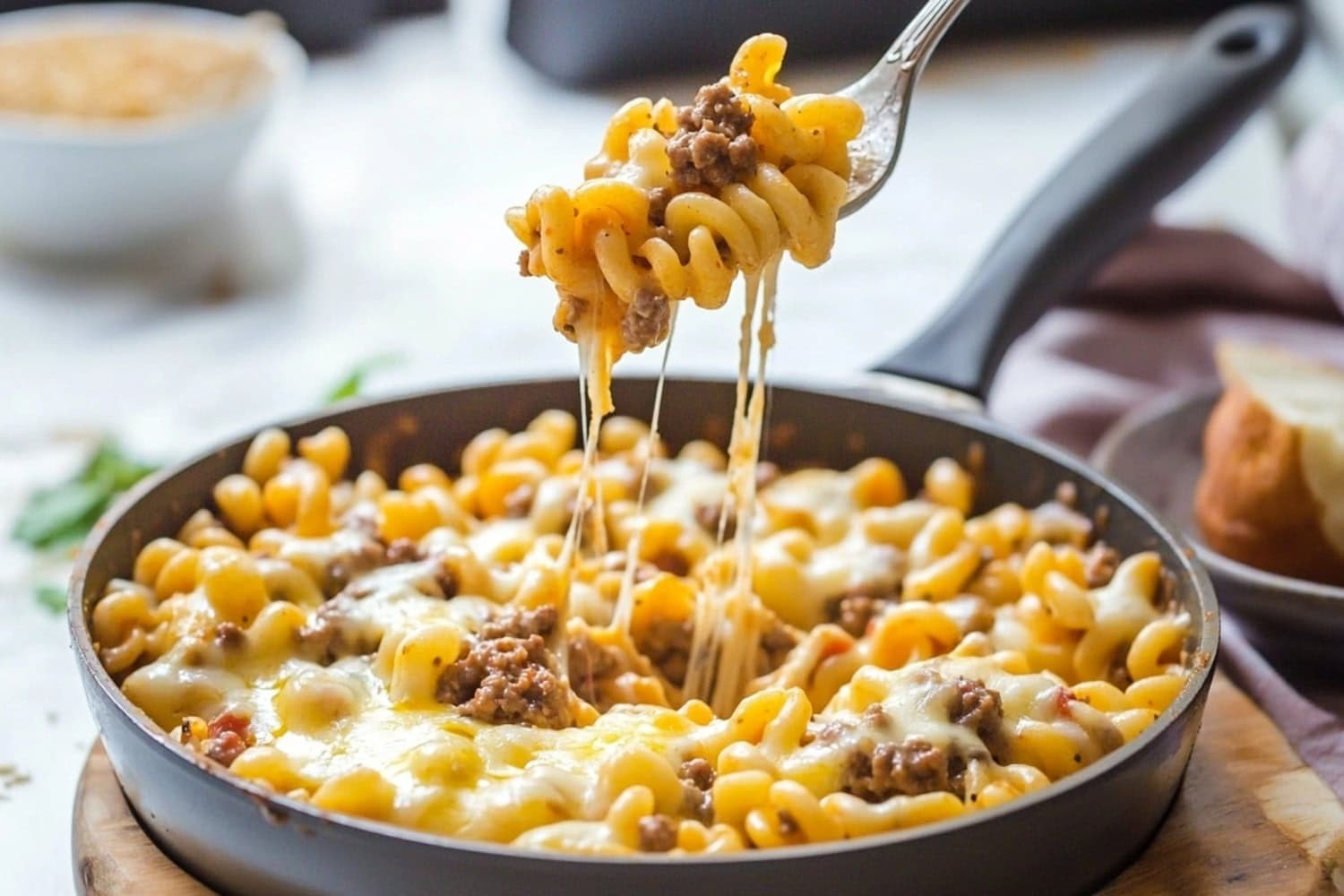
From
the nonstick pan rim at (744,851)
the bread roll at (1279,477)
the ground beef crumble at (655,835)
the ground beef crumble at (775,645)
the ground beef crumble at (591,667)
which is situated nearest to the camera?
the nonstick pan rim at (744,851)

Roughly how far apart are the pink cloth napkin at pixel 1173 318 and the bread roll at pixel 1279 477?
378 millimetres

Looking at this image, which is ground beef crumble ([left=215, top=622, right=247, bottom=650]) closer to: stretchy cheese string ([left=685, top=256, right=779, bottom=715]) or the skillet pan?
the skillet pan

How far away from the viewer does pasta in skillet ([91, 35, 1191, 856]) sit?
1318 mm

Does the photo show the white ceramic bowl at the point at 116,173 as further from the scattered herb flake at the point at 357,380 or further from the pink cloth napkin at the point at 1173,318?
the pink cloth napkin at the point at 1173,318

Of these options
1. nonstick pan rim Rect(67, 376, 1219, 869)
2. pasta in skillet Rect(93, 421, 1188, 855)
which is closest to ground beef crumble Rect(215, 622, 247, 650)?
pasta in skillet Rect(93, 421, 1188, 855)

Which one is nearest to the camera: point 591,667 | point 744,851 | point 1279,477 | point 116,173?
point 744,851

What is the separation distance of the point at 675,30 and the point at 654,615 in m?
2.71

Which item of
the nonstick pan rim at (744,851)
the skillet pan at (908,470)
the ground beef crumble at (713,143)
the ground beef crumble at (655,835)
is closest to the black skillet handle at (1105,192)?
the skillet pan at (908,470)

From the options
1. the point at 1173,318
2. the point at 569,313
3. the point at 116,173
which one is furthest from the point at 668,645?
the point at 116,173

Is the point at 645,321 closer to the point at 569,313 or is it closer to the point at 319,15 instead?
the point at 569,313

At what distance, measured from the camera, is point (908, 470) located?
6.60ft

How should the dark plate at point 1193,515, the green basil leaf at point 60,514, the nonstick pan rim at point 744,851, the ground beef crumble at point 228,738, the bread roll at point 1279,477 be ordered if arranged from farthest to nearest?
the green basil leaf at point 60,514
the bread roll at point 1279,477
the dark plate at point 1193,515
the ground beef crumble at point 228,738
the nonstick pan rim at point 744,851

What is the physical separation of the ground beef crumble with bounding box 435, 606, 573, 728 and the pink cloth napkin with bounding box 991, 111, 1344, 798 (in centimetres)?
120

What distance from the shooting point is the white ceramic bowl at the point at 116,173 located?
2986 millimetres
